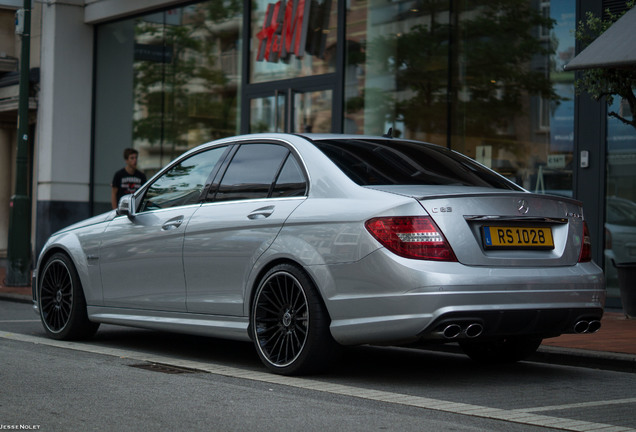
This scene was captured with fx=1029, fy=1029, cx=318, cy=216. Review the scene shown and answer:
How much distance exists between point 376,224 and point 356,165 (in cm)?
74

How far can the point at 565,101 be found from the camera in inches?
481

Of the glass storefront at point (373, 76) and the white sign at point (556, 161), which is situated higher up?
the glass storefront at point (373, 76)

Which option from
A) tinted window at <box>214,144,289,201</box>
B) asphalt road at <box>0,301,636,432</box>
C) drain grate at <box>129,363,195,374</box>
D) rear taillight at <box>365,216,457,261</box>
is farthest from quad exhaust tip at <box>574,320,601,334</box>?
drain grate at <box>129,363,195,374</box>

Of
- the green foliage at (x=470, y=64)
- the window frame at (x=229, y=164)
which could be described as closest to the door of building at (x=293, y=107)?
the green foliage at (x=470, y=64)

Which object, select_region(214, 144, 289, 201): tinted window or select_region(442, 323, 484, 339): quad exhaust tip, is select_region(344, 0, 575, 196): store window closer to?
select_region(214, 144, 289, 201): tinted window

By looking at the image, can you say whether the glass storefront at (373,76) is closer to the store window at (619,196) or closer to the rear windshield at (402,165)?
the store window at (619,196)

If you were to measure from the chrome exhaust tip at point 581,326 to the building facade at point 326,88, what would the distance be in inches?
215

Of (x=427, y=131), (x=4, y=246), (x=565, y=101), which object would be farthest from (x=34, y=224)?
(x=565, y=101)

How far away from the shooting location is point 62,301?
28.1 ft

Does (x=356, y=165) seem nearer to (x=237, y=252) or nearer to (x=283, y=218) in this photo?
(x=283, y=218)

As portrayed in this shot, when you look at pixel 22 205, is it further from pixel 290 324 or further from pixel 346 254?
pixel 346 254

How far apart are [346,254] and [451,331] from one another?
30.0 inches

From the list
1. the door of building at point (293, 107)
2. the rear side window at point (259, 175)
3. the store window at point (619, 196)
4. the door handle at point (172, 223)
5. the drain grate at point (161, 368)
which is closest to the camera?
the drain grate at point (161, 368)

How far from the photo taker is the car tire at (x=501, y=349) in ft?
23.4
